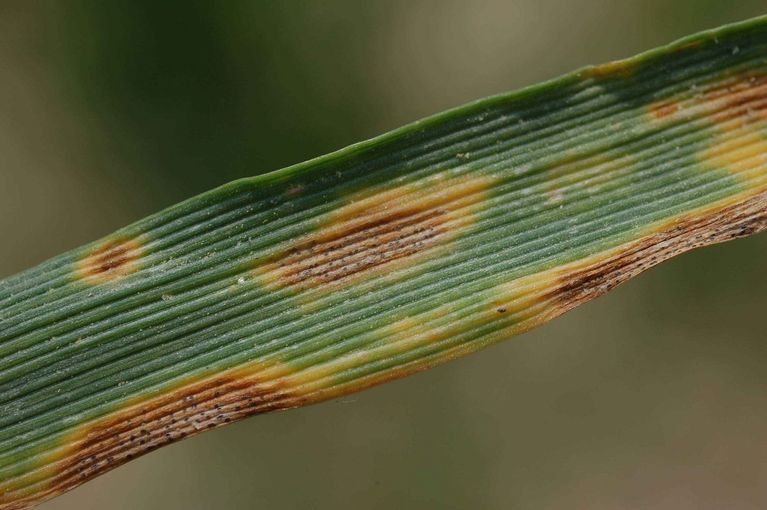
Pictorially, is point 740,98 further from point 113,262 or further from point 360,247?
point 113,262

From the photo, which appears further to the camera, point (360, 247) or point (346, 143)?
point (346, 143)

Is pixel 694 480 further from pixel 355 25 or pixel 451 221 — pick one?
pixel 355 25

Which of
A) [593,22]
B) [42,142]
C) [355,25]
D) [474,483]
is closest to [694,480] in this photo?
[474,483]

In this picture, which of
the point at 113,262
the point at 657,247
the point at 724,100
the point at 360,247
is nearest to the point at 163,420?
the point at 113,262

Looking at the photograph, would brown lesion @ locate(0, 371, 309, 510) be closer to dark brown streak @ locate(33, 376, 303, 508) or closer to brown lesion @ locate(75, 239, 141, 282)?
dark brown streak @ locate(33, 376, 303, 508)

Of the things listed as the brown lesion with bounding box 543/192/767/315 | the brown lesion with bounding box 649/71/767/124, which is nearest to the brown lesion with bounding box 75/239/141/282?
the brown lesion with bounding box 543/192/767/315

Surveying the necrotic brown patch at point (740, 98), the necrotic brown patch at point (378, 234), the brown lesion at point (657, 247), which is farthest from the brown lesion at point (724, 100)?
the necrotic brown patch at point (378, 234)

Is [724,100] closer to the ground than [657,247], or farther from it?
farther from it
